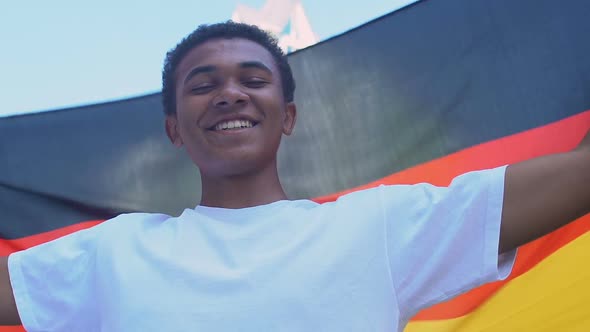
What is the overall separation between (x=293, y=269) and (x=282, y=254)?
0.15 feet

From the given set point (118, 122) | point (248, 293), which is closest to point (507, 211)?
point (248, 293)

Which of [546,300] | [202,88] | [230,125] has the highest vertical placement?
[202,88]

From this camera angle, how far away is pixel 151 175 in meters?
2.26

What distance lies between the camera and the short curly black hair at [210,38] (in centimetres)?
175

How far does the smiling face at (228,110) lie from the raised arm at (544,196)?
23.8 inches

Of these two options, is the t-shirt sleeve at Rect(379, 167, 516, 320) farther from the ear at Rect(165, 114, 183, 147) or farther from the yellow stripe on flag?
the ear at Rect(165, 114, 183, 147)

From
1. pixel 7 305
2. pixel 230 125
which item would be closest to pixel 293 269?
pixel 230 125

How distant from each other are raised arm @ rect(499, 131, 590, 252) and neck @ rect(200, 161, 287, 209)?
58 cm

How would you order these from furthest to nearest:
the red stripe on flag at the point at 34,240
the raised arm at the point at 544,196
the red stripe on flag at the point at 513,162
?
the red stripe on flag at the point at 34,240 < the red stripe on flag at the point at 513,162 < the raised arm at the point at 544,196

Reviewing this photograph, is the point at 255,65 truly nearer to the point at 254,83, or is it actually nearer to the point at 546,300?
the point at 254,83

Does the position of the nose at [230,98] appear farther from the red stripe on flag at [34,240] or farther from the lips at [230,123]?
the red stripe on flag at [34,240]

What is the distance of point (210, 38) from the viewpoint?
1724 millimetres

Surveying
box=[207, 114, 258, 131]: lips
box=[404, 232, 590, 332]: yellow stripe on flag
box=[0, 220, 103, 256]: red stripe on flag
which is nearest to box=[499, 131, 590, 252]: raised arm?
box=[404, 232, 590, 332]: yellow stripe on flag

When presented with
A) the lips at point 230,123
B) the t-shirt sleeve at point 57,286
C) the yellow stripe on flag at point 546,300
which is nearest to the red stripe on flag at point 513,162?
the yellow stripe on flag at point 546,300
